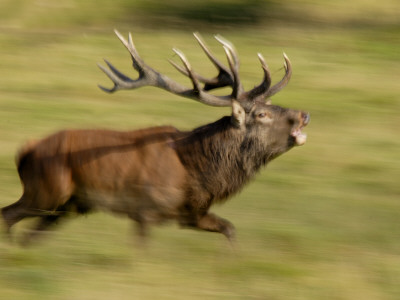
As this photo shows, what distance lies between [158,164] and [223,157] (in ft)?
1.88

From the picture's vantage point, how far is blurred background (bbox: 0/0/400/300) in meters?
5.82

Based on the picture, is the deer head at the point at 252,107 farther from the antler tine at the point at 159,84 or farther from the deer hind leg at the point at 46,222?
the deer hind leg at the point at 46,222

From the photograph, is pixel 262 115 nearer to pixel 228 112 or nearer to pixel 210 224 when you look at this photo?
pixel 210 224

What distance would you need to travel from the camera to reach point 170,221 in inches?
273

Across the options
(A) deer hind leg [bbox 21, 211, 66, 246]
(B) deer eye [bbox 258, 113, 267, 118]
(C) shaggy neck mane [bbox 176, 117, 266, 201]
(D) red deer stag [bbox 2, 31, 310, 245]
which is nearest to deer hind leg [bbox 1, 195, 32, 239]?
(D) red deer stag [bbox 2, 31, 310, 245]

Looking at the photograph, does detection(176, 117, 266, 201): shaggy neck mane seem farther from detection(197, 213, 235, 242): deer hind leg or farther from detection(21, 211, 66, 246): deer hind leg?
detection(21, 211, 66, 246): deer hind leg

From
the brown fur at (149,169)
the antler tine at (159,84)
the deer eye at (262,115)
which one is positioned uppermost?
the antler tine at (159,84)

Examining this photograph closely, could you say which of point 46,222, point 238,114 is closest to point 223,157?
point 238,114

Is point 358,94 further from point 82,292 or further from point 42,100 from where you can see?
point 82,292

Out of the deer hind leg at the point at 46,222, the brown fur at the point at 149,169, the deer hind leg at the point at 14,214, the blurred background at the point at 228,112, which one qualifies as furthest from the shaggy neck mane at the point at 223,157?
the deer hind leg at the point at 14,214

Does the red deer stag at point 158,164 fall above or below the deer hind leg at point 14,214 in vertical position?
above

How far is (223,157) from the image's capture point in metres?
7.16

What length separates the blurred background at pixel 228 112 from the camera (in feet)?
19.1

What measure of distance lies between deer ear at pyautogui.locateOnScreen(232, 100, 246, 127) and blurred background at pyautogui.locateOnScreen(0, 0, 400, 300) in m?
0.96
